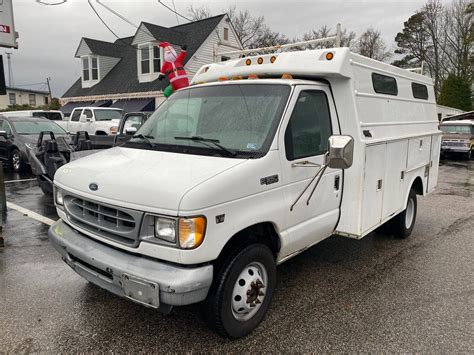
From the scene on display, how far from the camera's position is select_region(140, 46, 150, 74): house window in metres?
22.7

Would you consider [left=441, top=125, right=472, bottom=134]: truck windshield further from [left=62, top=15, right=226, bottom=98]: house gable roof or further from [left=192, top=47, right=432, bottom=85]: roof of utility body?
[left=192, top=47, right=432, bottom=85]: roof of utility body

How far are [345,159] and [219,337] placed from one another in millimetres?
1751

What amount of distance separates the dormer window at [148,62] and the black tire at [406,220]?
62.7 feet

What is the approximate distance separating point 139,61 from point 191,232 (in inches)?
884

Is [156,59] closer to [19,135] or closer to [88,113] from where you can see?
[88,113]

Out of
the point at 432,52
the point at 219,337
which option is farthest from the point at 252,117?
the point at 432,52

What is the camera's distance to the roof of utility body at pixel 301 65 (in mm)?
3637

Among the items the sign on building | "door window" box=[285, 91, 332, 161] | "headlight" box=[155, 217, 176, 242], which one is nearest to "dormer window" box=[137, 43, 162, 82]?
the sign on building

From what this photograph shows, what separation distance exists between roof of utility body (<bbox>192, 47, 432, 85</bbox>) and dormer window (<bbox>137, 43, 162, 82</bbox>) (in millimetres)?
19130

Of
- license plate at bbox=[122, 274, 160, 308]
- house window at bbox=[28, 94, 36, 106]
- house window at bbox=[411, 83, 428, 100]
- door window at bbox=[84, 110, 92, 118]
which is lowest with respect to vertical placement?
license plate at bbox=[122, 274, 160, 308]

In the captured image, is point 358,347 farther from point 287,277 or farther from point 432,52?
point 432,52

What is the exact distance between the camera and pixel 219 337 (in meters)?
3.12

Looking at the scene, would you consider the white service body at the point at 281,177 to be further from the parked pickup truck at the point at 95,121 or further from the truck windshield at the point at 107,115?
the truck windshield at the point at 107,115

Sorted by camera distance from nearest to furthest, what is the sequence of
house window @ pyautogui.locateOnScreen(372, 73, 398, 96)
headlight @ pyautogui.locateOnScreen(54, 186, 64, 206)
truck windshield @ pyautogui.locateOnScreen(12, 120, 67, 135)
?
headlight @ pyautogui.locateOnScreen(54, 186, 64, 206)
house window @ pyautogui.locateOnScreen(372, 73, 398, 96)
truck windshield @ pyautogui.locateOnScreen(12, 120, 67, 135)
